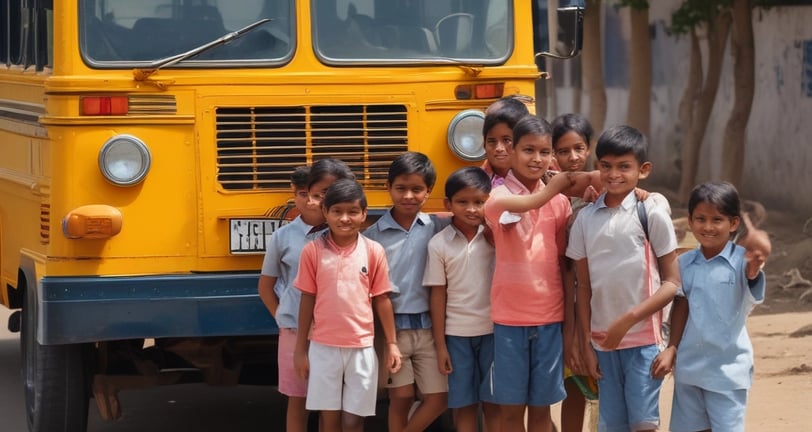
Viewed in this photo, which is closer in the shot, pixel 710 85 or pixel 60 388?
pixel 60 388

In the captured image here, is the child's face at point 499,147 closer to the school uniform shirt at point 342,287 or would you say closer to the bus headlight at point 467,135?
the bus headlight at point 467,135

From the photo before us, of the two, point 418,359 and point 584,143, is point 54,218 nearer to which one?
point 418,359

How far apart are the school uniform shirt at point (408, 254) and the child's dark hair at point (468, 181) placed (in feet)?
0.61

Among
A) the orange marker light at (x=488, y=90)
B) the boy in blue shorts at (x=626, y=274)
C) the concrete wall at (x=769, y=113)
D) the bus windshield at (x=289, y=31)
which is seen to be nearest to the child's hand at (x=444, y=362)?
the boy in blue shorts at (x=626, y=274)

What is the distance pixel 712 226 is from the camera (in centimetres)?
511

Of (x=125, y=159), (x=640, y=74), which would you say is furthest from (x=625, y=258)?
(x=640, y=74)

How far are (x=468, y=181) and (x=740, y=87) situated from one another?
9032 millimetres

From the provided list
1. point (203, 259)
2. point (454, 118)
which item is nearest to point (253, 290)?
point (203, 259)

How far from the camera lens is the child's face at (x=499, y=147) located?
5.89 metres

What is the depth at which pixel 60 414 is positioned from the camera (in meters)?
6.51

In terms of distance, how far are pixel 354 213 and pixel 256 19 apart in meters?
1.27

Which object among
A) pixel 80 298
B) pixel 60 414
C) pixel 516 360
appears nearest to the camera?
pixel 516 360

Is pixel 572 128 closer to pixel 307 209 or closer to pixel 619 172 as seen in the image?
pixel 619 172

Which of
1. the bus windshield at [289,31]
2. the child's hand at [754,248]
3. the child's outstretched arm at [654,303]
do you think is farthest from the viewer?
the bus windshield at [289,31]
